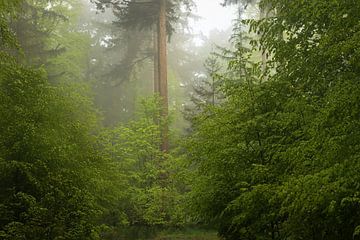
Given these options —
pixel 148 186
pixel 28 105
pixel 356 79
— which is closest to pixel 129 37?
pixel 148 186

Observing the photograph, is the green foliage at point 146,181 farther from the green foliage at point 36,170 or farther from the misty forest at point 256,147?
the green foliage at point 36,170

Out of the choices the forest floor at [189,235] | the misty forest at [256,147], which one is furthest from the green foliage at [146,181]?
the misty forest at [256,147]

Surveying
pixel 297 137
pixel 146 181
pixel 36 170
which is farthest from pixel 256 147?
pixel 146 181

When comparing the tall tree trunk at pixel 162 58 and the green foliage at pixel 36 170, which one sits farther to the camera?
the tall tree trunk at pixel 162 58

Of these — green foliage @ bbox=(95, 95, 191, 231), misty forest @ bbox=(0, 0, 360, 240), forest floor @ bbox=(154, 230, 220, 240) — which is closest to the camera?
misty forest @ bbox=(0, 0, 360, 240)

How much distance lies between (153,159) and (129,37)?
14442 mm

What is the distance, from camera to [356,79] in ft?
19.7

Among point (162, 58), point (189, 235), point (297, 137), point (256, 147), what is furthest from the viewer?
point (162, 58)

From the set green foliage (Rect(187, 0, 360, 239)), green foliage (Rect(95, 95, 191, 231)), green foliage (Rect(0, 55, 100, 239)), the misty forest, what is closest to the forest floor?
green foliage (Rect(95, 95, 191, 231))

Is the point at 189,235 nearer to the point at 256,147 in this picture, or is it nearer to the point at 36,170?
the point at 36,170

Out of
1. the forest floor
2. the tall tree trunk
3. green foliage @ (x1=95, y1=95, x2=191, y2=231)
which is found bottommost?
the forest floor

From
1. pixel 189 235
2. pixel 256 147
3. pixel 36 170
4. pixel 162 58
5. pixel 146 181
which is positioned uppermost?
pixel 162 58

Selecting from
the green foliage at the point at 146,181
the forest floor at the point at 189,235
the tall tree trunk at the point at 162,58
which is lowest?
the forest floor at the point at 189,235

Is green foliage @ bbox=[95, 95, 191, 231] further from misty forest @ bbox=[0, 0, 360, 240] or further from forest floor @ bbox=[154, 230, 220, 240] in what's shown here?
misty forest @ bbox=[0, 0, 360, 240]
